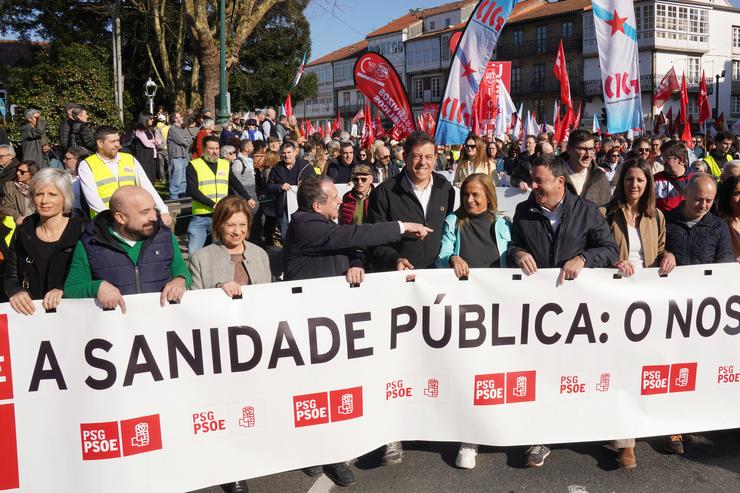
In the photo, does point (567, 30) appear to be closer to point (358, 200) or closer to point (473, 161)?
point (473, 161)

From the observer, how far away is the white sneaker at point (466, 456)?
158 inches

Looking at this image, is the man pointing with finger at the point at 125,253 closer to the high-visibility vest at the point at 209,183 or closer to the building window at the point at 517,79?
the high-visibility vest at the point at 209,183

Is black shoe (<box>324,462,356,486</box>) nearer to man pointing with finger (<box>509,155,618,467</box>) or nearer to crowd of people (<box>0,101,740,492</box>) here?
crowd of people (<box>0,101,740,492</box>)

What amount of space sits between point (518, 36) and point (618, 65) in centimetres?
5959

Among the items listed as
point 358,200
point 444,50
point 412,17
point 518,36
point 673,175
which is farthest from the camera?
point 412,17

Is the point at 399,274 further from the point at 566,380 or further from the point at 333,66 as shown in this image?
the point at 333,66

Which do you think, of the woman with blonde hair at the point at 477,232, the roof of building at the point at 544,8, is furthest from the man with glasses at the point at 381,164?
the roof of building at the point at 544,8

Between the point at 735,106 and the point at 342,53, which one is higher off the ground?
the point at 342,53

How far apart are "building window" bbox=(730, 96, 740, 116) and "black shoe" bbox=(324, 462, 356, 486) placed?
65760 mm

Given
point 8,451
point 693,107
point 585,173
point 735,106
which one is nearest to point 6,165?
point 8,451

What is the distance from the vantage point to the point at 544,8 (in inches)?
2499

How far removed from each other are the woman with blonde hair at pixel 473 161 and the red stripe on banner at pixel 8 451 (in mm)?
6182

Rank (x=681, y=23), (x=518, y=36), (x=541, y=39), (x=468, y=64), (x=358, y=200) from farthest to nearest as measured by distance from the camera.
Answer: (x=518, y=36)
(x=541, y=39)
(x=681, y=23)
(x=468, y=64)
(x=358, y=200)

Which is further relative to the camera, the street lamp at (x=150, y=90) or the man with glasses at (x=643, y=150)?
the street lamp at (x=150, y=90)
